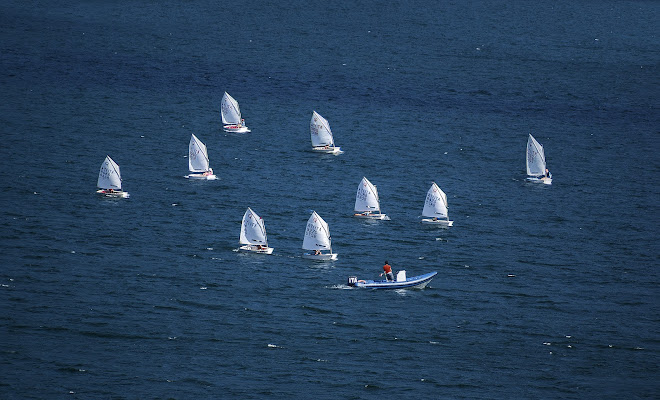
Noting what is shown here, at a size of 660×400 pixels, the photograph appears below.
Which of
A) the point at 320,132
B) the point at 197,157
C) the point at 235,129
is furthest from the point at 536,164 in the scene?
the point at 235,129

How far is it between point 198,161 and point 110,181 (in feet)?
52.6

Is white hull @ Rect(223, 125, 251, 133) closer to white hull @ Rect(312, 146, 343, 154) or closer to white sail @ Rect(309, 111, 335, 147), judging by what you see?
white sail @ Rect(309, 111, 335, 147)

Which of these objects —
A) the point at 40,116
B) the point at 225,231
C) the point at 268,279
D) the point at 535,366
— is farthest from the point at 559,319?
the point at 40,116

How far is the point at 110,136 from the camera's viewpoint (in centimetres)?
16875

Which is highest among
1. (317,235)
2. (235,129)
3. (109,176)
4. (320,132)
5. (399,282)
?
(235,129)

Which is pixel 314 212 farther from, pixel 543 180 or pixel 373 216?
pixel 543 180

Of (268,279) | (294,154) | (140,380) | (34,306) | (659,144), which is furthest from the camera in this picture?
(659,144)

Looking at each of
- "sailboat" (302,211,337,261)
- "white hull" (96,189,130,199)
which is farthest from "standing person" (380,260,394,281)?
"white hull" (96,189,130,199)

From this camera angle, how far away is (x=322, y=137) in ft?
557

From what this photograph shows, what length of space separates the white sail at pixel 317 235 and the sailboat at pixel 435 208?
62.6 ft

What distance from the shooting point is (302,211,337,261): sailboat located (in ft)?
396

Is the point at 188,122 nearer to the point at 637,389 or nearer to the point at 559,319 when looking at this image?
the point at 559,319

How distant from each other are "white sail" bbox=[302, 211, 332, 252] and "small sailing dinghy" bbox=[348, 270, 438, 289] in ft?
26.3

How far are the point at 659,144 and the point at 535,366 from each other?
3717 inches
